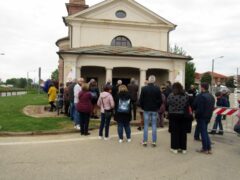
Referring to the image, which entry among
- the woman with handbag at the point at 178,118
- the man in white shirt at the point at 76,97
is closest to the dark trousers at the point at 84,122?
the man in white shirt at the point at 76,97

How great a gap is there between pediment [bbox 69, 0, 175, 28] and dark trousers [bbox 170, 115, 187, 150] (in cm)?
1630

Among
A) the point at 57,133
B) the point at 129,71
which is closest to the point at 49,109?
the point at 57,133

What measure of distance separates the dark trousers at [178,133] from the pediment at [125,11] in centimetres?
1630

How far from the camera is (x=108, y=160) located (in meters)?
5.99

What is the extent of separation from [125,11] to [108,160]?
1818 cm

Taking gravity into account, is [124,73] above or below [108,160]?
above

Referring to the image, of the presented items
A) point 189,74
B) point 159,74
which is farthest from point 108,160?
point 189,74

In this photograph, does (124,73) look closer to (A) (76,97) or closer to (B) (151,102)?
(A) (76,97)

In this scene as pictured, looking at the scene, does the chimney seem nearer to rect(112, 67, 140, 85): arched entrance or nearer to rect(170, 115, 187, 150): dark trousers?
rect(112, 67, 140, 85): arched entrance

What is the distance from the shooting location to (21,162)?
5742mm

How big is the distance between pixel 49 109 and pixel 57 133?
619 cm

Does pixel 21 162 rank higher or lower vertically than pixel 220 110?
lower

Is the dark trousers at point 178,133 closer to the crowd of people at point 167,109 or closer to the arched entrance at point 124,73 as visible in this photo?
the crowd of people at point 167,109

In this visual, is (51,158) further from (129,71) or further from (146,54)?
(129,71)
